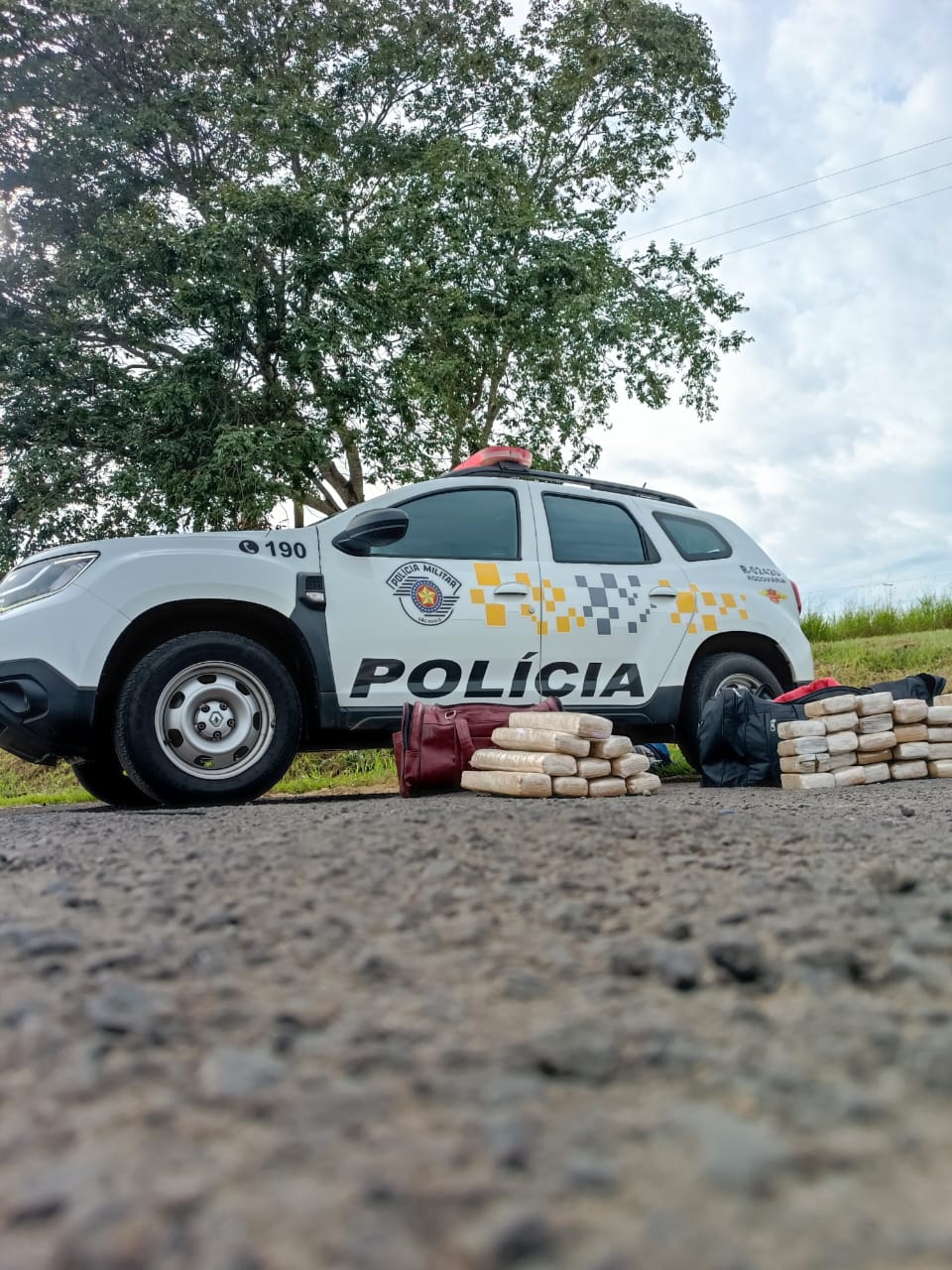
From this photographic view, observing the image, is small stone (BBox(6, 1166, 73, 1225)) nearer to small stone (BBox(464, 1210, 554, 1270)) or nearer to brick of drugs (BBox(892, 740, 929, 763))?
small stone (BBox(464, 1210, 554, 1270))

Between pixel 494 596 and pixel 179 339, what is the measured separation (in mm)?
10305

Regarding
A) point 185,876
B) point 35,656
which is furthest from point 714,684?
point 185,876

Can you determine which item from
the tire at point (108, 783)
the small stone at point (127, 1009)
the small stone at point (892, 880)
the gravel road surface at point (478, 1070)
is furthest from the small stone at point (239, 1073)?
the tire at point (108, 783)

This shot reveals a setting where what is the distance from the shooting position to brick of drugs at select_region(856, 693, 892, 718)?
643 cm

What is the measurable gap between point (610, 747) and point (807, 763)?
1.44 metres

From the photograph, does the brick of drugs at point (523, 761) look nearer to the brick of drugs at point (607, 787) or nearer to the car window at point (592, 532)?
the brick of drugs at point (607, 787)

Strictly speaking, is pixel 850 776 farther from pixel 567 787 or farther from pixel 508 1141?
pixel 508 1141

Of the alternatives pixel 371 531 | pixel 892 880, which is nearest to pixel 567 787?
pixel 371 531

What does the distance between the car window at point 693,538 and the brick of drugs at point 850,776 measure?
1.72m

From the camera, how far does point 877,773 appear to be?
6492mm

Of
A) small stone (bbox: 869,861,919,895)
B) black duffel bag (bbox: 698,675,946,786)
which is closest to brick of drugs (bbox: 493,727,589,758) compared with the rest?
black duffel bag (bbox: 698,675,946,786)

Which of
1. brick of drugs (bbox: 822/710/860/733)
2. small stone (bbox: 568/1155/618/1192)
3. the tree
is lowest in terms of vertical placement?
small stone (bbox: 568/1155/618/1192)

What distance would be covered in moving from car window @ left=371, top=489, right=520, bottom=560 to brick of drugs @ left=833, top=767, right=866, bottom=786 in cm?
239

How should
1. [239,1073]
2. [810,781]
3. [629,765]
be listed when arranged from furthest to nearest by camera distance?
[810,781] < [629,765] < [239,1073]
